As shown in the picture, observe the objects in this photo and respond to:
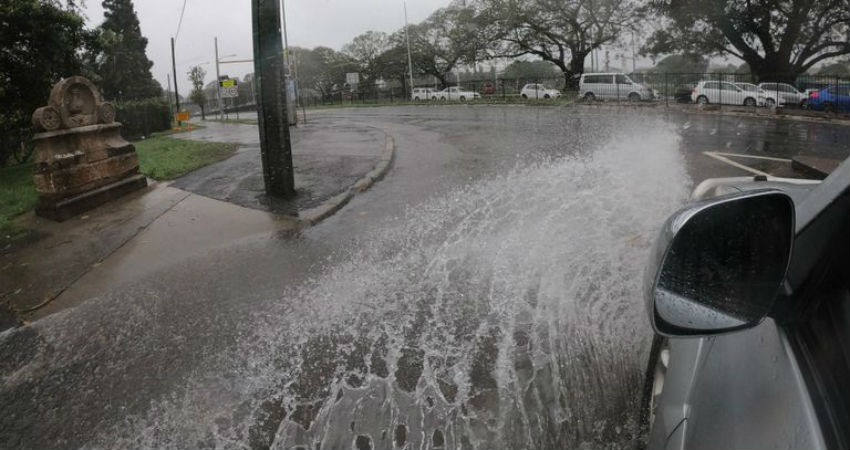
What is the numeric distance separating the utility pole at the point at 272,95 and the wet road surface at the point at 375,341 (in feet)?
3.78

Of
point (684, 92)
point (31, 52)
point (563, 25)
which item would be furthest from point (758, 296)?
point (563, 25)

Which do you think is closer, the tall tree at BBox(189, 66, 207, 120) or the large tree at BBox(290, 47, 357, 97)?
the tall tree at BBox(189, 66, 207, 120)

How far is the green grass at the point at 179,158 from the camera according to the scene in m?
9.62

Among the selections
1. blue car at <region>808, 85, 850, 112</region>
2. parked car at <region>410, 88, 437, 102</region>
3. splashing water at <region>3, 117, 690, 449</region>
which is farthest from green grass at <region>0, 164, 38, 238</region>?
parked car at <region>410, 88, 437, 102</region>

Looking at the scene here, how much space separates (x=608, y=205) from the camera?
6.42m

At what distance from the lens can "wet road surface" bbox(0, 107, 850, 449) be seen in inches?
112

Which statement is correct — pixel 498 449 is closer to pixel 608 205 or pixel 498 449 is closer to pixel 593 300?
pixel 593 300

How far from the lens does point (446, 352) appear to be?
350 cm

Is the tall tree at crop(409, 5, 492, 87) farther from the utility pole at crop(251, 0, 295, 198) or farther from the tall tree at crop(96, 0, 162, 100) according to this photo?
the utility pole at crop(251, 0, 295, 198)

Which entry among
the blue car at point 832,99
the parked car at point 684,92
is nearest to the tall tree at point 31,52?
the blue car at point 832,99

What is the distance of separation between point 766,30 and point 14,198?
38.4 metres

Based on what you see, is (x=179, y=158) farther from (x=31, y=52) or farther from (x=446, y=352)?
(x=446, y=352)

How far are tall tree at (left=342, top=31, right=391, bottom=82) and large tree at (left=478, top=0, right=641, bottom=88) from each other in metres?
22.4

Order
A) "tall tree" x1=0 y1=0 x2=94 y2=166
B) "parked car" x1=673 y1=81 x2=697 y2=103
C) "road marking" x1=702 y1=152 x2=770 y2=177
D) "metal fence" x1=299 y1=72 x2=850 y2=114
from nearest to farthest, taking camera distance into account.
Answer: "road marking" x1=702 y1=152 x2=770 y2=177 → "tall tree" x1=0 y1=0 x2=94 y2=166 → "metal fence" x1=299 y1=72 x2=850 y2=114 → "parked car" x1=673 y1=81 x2=697 y2=103
